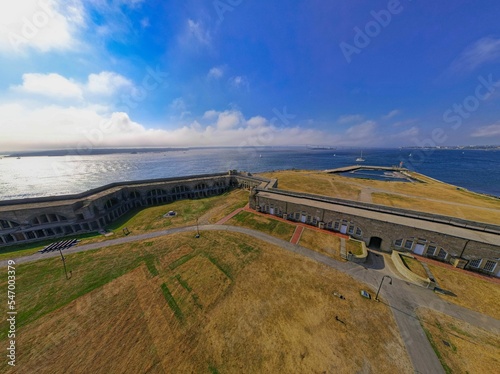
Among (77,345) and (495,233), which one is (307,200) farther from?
(77,345)

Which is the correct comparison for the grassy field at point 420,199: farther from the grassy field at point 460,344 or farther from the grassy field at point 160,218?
the grassy field at point 460,344

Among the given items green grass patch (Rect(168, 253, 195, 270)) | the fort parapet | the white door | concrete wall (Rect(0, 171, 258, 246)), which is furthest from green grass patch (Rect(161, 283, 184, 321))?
the white door

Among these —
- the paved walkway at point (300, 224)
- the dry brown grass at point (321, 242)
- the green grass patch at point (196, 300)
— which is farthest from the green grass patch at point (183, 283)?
the paved walkway at point (300, 224)

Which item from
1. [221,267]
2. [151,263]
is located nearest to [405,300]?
[221,267]

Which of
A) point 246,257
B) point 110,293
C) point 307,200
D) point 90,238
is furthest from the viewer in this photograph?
point 307,200

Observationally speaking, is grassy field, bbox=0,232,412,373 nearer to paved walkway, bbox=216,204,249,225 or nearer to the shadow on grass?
the shadow on grass

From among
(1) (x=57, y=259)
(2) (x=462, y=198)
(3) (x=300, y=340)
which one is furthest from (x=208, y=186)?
(2) (x=462, y=198)
